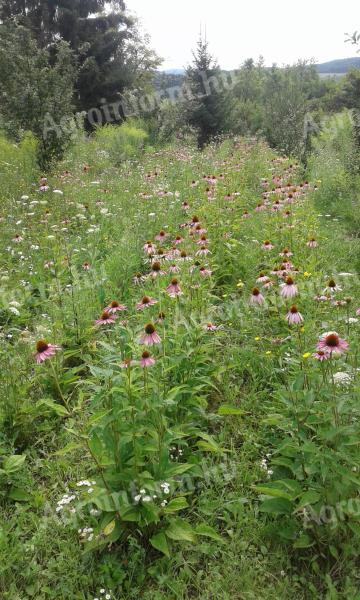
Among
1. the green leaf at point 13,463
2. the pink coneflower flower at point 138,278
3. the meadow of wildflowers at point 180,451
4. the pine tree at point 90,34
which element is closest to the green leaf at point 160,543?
the meadow of wildflowers at point 180,451

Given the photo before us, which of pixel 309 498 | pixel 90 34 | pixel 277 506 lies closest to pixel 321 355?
pixel 309 498

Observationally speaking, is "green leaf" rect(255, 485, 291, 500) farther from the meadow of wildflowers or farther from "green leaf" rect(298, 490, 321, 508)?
"green leaf" rect(298, 490, 321, 508)

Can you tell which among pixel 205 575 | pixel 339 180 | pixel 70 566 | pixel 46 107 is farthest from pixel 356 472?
pixel 46 107

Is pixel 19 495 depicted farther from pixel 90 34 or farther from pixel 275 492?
pixel 90 34

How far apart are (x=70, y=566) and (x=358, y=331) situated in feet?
7.77

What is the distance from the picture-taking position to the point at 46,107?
7641 millimetres

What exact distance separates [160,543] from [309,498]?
2.06 feet

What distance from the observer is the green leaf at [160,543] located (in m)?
1.77

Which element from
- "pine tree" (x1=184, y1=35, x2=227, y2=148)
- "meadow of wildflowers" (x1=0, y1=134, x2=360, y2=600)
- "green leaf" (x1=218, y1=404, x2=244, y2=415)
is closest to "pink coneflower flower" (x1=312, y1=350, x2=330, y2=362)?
"meadow of wildflowers" (x1=0, y1=134, x2=360, y2=600)

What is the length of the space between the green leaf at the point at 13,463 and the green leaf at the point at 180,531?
82 cm

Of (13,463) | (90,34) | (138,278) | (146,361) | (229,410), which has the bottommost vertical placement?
(229,410)

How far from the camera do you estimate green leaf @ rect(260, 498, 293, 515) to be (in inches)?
75.0

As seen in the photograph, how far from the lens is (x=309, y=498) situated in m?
1.70

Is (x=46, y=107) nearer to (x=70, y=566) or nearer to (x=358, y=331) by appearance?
(x=358, y=331)
